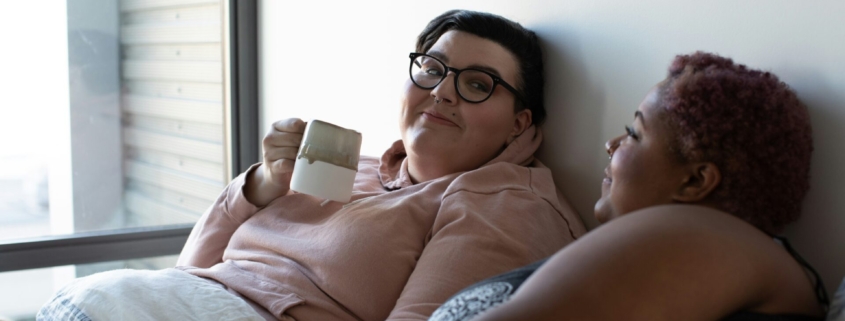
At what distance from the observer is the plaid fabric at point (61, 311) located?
4.26 ft

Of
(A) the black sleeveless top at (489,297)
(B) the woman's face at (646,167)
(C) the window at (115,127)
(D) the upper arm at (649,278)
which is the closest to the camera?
(D) the upper arm at (649,278)

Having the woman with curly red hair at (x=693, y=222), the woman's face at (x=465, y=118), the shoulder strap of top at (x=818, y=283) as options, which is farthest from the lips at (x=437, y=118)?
the shoulder strap of top at (x=818, y=283)

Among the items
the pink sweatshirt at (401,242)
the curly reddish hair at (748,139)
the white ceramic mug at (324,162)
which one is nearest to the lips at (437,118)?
the pink sweatshirt at (401,242)

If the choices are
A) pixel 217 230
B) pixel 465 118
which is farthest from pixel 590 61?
pixel 217 230

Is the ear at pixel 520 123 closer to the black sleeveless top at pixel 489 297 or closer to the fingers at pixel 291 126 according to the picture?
the fingers at pixel 291 126

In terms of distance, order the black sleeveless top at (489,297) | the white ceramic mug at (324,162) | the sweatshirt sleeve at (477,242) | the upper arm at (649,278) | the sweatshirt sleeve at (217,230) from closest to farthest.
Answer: the upper arm at (649,278)
the black sleeveless top at (489,297)
the sweatshirt sleeve at (477,242)
the white ceramic mug at (324,162)
the sweatshirt sleeve at (217,230)

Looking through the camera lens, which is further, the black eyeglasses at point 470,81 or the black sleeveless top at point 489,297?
the black eyeglasses at point 470,81

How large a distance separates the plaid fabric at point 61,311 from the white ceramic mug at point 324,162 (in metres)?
0.44

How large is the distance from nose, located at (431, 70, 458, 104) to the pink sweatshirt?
16 centimetres

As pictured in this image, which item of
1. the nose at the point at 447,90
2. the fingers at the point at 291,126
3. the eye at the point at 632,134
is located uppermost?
the nose at the point at 447,90

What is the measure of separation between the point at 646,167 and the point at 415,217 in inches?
21.9

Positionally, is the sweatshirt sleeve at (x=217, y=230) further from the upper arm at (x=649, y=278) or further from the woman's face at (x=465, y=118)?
the upper arm at (x=649, y=278)

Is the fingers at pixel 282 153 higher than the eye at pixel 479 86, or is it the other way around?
the eye at pixel 479 86

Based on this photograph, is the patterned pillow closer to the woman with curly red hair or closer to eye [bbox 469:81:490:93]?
the woman with curly red hair
